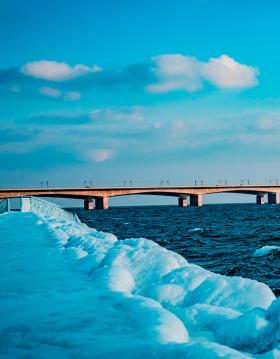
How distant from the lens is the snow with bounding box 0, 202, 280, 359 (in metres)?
3.92

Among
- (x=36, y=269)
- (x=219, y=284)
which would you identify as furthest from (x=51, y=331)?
(x=36, y=269)

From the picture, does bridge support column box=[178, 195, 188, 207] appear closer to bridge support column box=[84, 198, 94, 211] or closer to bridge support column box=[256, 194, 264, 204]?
bridge support column box=[84, 198, 94, 211]

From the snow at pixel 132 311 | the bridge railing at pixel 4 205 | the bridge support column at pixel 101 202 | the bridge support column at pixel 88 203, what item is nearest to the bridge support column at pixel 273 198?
the bridge support column at pixel 101 202

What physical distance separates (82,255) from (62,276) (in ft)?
6.87

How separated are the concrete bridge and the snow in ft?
267

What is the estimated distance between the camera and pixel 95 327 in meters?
4.61

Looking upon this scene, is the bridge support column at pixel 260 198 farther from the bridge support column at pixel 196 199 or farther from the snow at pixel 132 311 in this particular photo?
the snow at pixel 132 311

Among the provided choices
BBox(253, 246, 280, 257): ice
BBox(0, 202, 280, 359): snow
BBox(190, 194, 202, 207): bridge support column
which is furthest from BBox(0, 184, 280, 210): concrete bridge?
BBox(0, 202, 280, 359): snow

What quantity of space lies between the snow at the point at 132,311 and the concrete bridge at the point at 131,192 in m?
81.3

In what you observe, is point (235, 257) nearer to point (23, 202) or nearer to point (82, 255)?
point (82, 255)

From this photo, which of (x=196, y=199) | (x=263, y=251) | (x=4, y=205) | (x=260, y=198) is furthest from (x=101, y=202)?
(x=263, y=251)

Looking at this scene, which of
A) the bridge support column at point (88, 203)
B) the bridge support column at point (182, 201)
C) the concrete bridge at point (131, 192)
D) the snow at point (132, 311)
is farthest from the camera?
the bridge support column at point (182, 201)

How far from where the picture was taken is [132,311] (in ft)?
16.6

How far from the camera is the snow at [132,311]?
3924 millimetres
